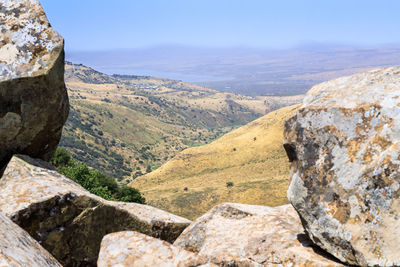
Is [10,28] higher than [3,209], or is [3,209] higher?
[10,28]

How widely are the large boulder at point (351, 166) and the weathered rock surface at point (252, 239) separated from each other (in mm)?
596

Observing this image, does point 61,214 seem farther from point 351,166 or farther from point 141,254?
point 351,166

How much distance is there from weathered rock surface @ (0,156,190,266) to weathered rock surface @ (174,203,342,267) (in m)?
2.34

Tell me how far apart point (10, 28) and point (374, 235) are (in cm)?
1351

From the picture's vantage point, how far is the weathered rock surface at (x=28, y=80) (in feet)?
38.2

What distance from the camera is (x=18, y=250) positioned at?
5395 millimetres

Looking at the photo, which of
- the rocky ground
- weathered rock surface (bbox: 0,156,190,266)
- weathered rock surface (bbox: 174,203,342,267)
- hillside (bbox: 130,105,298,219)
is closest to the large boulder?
the rocky ground

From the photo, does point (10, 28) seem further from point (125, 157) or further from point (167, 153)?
point (167, 153)

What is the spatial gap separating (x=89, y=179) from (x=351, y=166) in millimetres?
29387

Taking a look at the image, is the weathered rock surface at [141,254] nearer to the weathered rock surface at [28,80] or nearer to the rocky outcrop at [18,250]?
the rocky outcrop at [18,250]

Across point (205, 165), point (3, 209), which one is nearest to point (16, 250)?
point (3, 209)

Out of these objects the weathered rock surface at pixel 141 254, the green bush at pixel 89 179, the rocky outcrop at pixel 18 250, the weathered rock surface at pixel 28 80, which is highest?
the weathered rock surface at pixel 28 80

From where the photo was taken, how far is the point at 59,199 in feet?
32.3

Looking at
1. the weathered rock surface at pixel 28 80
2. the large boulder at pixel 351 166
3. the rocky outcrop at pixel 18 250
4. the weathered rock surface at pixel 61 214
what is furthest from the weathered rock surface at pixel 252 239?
the weathered rock surface at pixel 28 80
